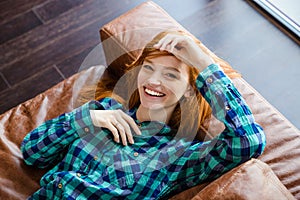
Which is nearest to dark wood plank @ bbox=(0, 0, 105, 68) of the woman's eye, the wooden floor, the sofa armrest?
the wooden floor

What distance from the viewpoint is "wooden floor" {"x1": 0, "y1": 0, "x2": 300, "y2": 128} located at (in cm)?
241

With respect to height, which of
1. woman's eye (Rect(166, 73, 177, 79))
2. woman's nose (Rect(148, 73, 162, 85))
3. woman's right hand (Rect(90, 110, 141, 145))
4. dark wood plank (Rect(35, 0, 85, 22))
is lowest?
woman's right hand (Rect(90, 110, 141, 145))

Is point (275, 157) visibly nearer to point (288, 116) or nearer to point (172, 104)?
point (172, 104)

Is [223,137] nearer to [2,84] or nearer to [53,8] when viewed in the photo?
[2,84]

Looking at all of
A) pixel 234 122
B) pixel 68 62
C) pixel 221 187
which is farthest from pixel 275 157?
pixel 68 62

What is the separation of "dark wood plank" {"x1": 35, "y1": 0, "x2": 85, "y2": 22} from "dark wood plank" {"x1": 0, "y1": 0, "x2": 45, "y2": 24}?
55 mm

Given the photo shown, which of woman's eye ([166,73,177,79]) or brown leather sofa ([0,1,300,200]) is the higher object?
woman's eye ([166,73,177,79])

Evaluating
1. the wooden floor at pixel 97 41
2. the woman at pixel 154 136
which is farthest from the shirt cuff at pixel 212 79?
the wooden floor at pixel 97 41

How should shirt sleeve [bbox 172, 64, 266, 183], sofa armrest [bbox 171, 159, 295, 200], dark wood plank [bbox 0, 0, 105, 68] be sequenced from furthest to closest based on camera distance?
dark wood plank [bbox 0, 0, 105, 68] < shirt sleeve [bbox 172, 64, 266, 183] < sofa armrest [bbox 171, 159, 295, 200]

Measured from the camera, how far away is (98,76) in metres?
1.87

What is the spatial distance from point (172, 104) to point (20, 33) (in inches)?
56.3

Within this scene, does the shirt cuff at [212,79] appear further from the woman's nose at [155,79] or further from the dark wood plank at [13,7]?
the dark wood plank at [13,7]

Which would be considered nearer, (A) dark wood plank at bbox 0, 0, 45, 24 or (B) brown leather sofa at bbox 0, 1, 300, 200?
(B) brown leather sofa at bbox 0, 1, 300, 200

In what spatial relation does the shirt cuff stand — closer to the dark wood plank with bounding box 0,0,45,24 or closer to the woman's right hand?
the woman's right hand
